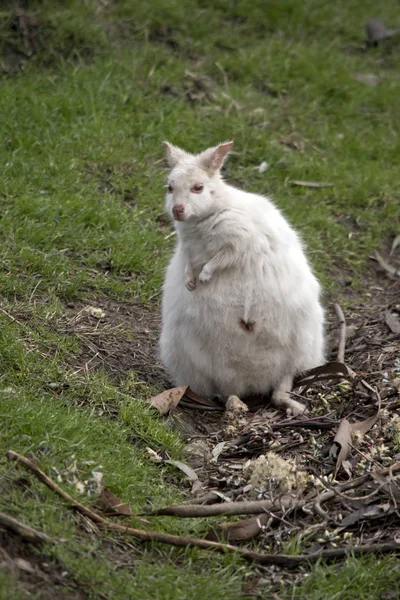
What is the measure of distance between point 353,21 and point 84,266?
553 cm

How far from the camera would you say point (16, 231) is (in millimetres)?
6809

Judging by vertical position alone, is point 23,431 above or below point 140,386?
above

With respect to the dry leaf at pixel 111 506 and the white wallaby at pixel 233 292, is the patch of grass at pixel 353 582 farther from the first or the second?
the white wallaby at pixel 233 292

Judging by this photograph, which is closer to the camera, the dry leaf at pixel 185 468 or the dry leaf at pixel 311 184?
the dry leaf at pixel 185 468

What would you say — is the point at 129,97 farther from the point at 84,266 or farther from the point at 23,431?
the point at 23,431

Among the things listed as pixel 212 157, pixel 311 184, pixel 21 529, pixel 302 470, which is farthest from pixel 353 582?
pixel 311 184

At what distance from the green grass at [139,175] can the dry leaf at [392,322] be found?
840 mm

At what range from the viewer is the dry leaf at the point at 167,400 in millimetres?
5438

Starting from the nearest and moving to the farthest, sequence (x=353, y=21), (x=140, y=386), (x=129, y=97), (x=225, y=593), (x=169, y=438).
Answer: (x=225, y=593) → (x=169, y=438) → (x=140, y=386) → (x=129, y=97) → (x=353, y=21)

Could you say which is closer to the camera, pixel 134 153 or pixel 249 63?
pixel 134 153

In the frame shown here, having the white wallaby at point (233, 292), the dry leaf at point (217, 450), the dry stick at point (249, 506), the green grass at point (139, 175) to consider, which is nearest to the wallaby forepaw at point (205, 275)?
the white wallaby at point (233, 292)

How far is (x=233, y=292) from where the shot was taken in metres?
5.51

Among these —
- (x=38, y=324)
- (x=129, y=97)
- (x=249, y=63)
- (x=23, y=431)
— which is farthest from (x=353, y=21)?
(x=23, y=431)

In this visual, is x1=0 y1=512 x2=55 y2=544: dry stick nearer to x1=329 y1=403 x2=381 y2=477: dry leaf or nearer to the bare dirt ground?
the bare dirt ground
